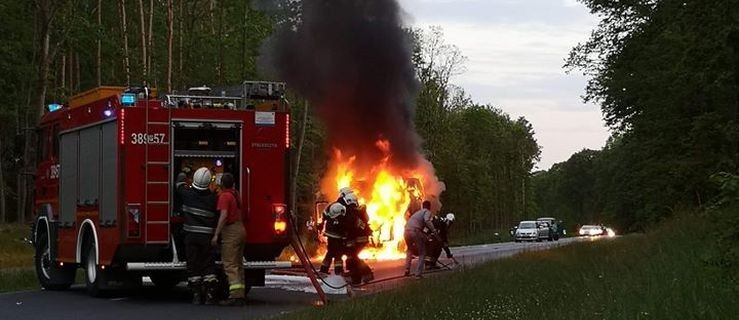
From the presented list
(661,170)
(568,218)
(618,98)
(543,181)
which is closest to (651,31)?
(661,170)

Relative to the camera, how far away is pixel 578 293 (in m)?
10.1

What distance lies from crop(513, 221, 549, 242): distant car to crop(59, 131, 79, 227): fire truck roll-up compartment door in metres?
41.3

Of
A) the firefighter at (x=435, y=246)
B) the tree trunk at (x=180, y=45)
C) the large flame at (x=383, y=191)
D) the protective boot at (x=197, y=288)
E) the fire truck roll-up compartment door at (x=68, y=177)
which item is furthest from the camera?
the tree trunk at (x=180, y=45)

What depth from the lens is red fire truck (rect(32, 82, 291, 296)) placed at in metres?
12.8

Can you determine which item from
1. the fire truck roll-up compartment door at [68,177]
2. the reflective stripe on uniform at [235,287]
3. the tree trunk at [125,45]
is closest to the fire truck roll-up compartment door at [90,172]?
the fire truck roll-up compartment door at [68,177]

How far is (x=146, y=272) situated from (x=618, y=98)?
1113 inches

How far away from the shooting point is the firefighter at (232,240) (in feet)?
40.3

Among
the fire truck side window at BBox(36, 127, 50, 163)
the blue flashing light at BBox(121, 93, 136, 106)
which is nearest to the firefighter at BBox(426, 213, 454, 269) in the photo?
the fire truck side window at BBox(36, 127, 50, 163)

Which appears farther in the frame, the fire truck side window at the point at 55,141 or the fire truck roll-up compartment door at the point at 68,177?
the fire truck side window at the point at 55,141

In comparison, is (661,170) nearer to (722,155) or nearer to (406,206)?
(722,155)

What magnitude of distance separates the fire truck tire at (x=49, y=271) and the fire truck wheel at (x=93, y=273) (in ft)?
4.72

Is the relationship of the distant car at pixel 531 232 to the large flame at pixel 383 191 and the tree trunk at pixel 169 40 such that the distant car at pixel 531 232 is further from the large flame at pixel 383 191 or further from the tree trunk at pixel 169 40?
the large flame at pixel 383 191

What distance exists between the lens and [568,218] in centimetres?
12356

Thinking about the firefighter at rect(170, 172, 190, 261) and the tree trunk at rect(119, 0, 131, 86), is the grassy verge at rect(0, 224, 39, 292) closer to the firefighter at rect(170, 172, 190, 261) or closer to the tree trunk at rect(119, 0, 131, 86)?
the firefighter at rect(170, 172, 190, 261)
